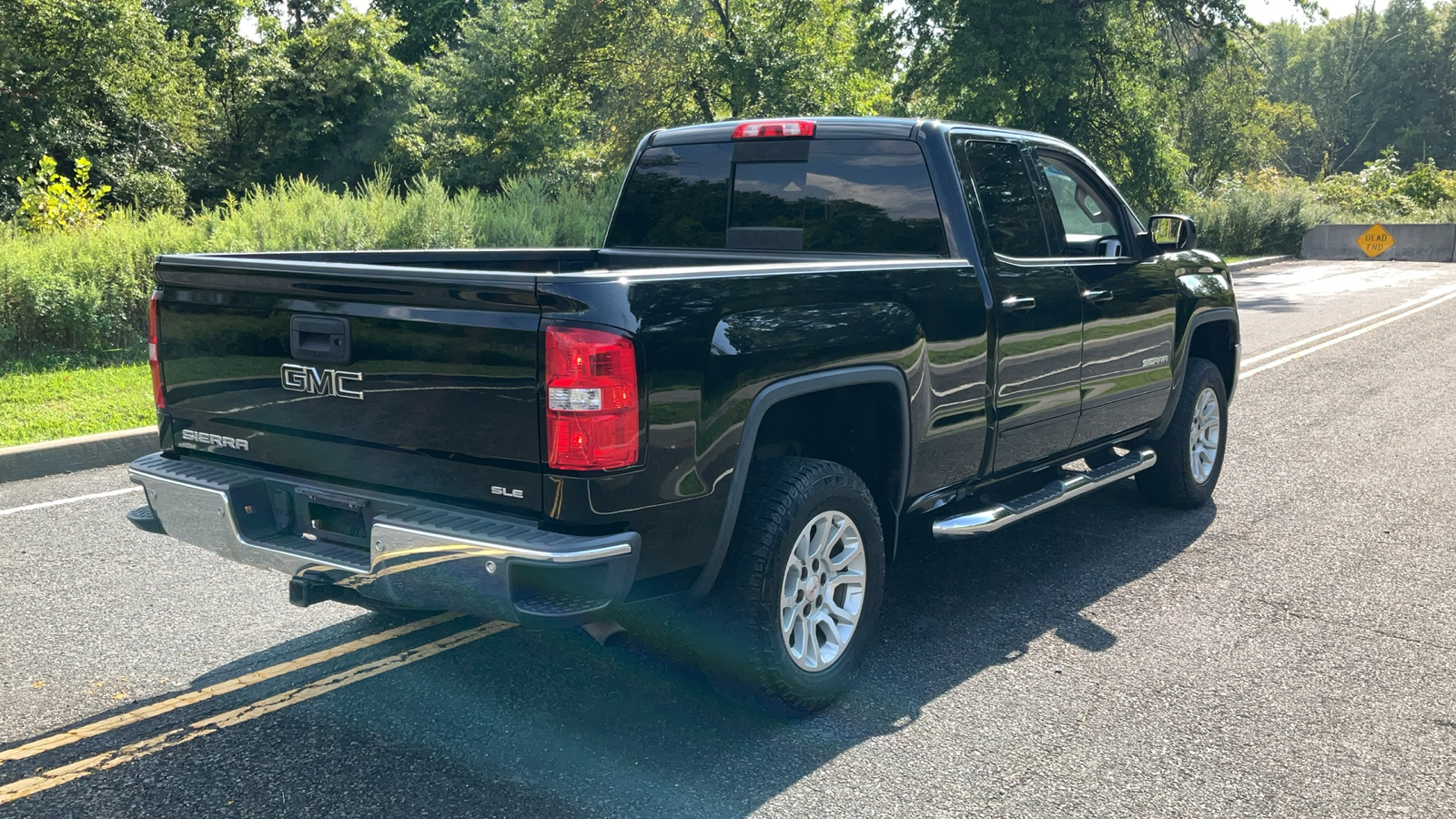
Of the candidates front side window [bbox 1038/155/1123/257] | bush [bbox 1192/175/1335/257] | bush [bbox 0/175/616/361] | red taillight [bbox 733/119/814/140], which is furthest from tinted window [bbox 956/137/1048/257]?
bush [bbox 1192/175/1335/257]

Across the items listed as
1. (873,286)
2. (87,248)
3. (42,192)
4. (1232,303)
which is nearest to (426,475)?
(873,286)

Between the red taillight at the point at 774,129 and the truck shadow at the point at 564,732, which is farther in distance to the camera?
the red taillight at the point at 774,129

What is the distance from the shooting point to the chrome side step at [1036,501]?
175 inches

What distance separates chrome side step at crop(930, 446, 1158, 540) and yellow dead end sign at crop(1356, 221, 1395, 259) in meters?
30.8

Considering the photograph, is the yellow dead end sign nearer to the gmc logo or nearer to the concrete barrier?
the concrete barrier

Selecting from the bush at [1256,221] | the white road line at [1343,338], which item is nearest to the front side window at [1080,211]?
the white road line at [1343,338]

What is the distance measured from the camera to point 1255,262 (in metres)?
30.4

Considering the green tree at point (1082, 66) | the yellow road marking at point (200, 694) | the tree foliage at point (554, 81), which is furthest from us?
the tree foliage at point (554, 81)

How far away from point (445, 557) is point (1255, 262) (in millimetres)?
31538

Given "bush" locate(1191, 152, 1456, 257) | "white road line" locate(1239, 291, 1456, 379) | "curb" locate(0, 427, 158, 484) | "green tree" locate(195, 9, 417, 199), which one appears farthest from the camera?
"green tree" locate(195, 9, 417, 199)

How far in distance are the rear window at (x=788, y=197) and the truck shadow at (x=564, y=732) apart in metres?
1.65

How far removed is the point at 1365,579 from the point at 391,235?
11.0 meters

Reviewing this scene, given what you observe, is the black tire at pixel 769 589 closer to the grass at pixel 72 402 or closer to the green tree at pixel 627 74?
the grass at pixel 72 402

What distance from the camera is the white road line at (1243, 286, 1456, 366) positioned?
13028 millimetres
